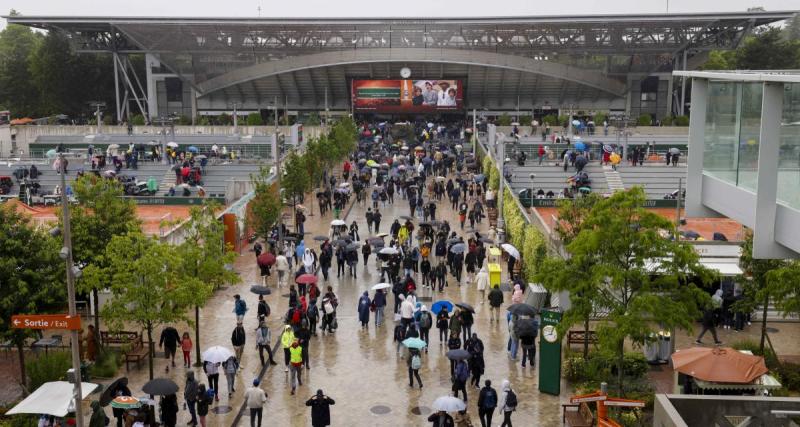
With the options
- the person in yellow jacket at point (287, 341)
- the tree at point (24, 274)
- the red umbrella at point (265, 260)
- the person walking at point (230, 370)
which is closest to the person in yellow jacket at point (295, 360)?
the person in yellow jacket at point (287, 341)

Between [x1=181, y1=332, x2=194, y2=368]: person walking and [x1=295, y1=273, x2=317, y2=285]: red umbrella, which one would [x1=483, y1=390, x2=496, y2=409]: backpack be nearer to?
[x1=181, y1=332, x2=194, y2=368]: person walking

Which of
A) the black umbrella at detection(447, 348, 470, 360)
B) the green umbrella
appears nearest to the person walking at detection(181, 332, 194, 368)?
the green umbrella

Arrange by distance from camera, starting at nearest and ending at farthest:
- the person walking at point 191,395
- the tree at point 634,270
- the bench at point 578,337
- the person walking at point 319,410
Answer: the tree at point 634,270
the person walking at point 319,410
the person walking at point 191,395
the bench at point 578,337

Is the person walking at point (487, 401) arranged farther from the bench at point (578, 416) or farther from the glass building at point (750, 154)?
the glass building at point (750, 154)

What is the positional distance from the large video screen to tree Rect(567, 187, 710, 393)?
65002 mm

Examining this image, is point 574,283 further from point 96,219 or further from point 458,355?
point 96,219

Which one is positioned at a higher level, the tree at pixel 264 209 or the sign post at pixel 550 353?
the tree at pixel 264 209

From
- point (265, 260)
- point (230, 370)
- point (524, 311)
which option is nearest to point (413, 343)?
point (524, 311)

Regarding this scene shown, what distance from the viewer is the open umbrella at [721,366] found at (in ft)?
54.9

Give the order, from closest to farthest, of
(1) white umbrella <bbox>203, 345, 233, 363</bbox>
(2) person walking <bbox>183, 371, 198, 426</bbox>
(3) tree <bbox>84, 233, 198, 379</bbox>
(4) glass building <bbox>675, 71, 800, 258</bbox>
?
(4) glass building <bbox>675, 71, 800, 258</bbox>
(2) person walking <bbox>183, 371, 198, 426</bbox>
(1) white umbrella <bbox>203, 345, 233, 363</bbox>
(3) tree <bbox>84, 233, 198, 379</bbox>

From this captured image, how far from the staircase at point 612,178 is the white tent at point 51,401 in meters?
35.2

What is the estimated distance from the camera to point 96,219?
23.2 meters

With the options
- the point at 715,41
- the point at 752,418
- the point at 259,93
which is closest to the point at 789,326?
the point at 752,418

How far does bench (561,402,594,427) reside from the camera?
56.6ft
